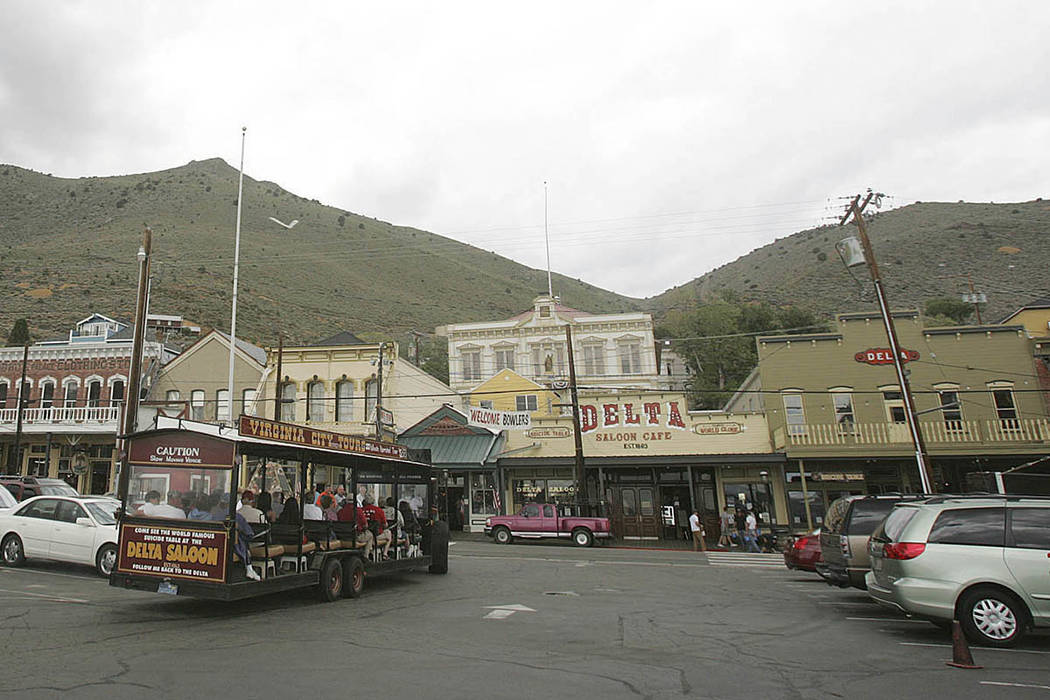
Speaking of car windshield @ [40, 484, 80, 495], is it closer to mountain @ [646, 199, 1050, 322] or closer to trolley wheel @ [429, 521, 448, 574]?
trolley wheel @ [429, 521, 448, 574]

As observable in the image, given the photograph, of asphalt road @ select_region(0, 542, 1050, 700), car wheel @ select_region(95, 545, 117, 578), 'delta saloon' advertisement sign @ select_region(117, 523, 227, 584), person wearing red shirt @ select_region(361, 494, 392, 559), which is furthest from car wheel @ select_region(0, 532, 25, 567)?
person wearing red shirt @ select_region(361, 494, 392, 559)

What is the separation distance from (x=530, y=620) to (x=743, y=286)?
320 ft

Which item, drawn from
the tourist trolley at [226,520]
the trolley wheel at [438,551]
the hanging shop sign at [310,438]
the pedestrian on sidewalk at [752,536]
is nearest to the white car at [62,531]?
the tourist trolley at [226,520]

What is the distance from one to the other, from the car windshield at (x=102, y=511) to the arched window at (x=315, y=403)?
20.9 m

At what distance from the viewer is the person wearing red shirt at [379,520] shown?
13242 mm

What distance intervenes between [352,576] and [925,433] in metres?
25.7

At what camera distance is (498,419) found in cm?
2925

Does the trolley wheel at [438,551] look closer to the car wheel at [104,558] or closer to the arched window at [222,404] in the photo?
the car wheel at [104,558]

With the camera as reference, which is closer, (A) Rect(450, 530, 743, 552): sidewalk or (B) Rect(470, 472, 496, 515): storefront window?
(A) Rect(450, 530, 743, 552): sidewalk

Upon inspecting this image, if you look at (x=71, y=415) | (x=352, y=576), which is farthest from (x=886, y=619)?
(x=71, y=415)

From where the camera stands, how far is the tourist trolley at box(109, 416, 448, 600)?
29.9 feet

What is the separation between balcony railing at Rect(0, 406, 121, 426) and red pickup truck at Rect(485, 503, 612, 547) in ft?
71.2

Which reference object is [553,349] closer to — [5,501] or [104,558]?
[5,501]

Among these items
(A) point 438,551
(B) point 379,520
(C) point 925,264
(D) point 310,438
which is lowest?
(A) point 438,551
